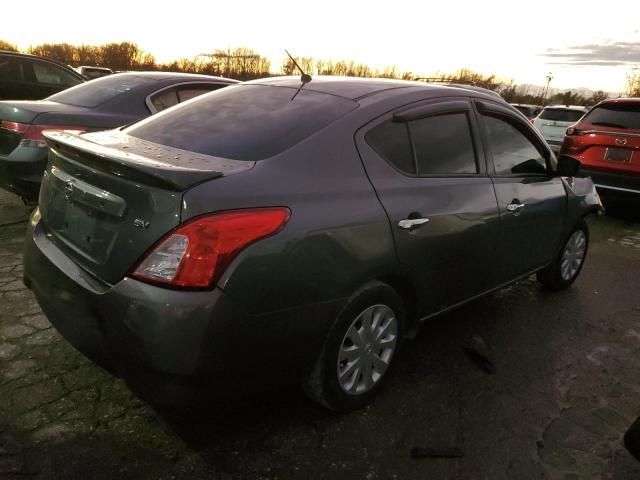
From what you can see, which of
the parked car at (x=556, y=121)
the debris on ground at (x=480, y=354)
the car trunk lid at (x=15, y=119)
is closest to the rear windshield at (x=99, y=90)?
the car trunk lid at (x=15, y=119)

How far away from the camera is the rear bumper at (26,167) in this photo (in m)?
4.46

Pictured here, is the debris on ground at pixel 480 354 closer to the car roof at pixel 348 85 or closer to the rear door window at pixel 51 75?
the car roof at pixel 348 85

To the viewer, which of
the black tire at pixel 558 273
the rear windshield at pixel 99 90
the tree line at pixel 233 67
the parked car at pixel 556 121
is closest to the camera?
the black tire at pixel 558 273

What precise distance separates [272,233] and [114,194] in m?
0.64

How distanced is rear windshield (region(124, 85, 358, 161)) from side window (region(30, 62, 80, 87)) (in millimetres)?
7786

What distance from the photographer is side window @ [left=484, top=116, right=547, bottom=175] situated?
10.8 ft

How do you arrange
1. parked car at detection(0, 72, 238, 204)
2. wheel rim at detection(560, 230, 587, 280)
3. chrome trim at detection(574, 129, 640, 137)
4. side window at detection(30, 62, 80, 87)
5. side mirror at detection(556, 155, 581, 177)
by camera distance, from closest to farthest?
side mirror at detection(556, 155, 581, 177)
wheel rim at detection(560, 230, 587, 280)
parked car at detection(0, 72, 238, 204)
chrome trim at detection(574, 129, 640, 137)
side window at detection(30, 62, 80, 87)

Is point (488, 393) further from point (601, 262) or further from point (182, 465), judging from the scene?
point (601, 262)

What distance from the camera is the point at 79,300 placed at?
6.81ft

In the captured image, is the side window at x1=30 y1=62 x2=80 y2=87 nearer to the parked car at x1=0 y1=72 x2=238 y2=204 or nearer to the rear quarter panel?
the parked car at x1=0 y1=72 x2=238 y2=204

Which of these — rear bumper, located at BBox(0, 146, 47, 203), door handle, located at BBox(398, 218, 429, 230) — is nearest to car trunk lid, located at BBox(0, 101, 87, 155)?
rear bumper, located at BBox(0, 146, 47, 203)

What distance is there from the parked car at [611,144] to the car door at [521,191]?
Result: 3631 mm

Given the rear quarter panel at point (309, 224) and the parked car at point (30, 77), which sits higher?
the rear quarter panel at point (309, 224)

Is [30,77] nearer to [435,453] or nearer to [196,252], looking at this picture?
[196,252]
